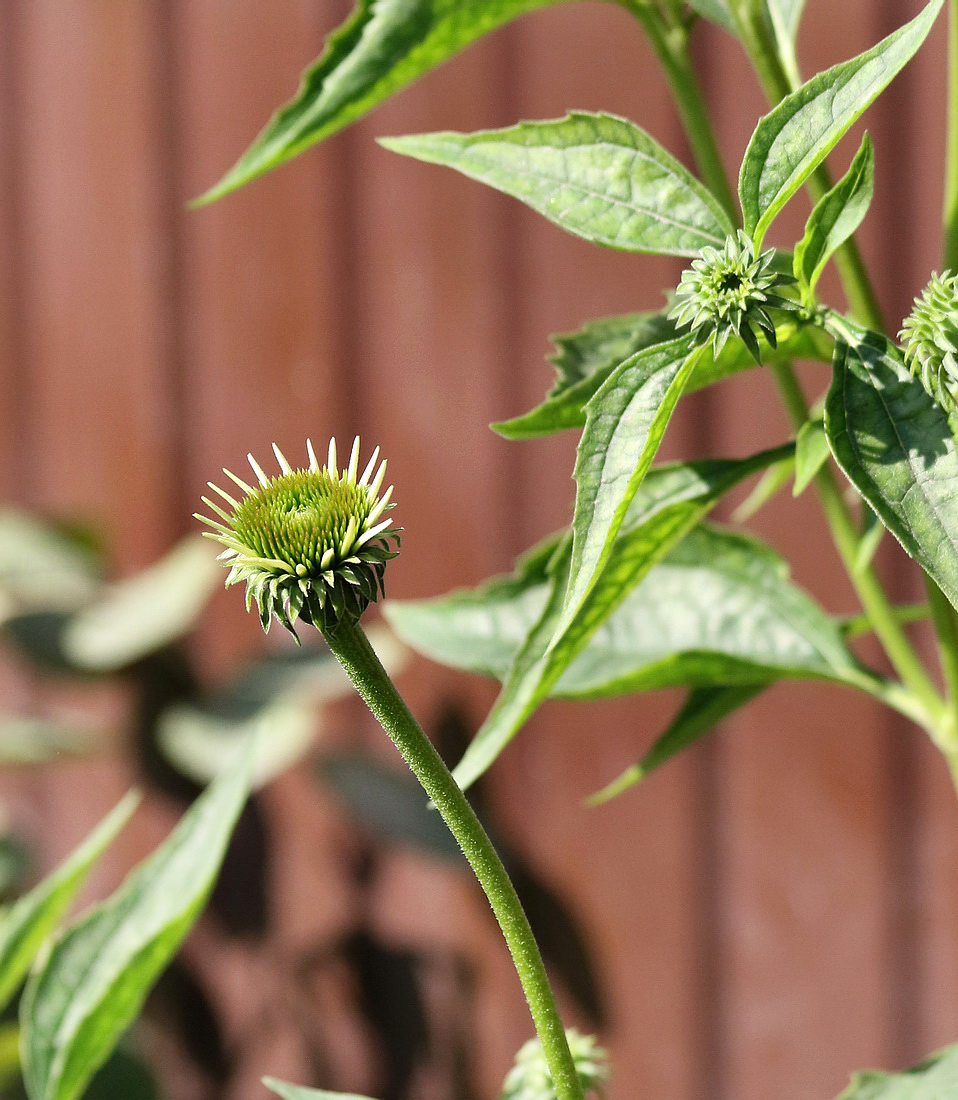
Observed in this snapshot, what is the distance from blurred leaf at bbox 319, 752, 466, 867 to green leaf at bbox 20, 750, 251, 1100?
67cm

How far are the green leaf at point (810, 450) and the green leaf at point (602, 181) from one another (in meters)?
0.06

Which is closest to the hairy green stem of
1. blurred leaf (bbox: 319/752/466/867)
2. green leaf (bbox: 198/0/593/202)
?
green leaf (bbox: 198/0/593/202)

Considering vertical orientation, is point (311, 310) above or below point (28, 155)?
below

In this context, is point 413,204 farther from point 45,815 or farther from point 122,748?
point 45,815

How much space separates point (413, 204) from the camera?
3.38 ft

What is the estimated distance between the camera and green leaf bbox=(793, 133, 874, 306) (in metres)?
0.26

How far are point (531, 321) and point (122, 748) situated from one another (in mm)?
555

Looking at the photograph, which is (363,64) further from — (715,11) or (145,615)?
(145,615)

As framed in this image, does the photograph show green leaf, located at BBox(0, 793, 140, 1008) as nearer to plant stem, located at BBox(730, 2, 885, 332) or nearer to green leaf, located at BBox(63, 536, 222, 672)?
plant stem, located at BBox(730, 2, 885, 332)

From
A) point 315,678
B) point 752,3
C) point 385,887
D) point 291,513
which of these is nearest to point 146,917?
point 291,513

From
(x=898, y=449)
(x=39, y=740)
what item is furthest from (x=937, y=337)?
(x=39, y=740)

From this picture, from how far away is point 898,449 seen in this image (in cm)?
24

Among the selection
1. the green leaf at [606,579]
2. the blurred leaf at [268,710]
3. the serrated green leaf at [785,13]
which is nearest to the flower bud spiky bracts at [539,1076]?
the green leaf at [606,579]

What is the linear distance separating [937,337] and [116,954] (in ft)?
1.01
